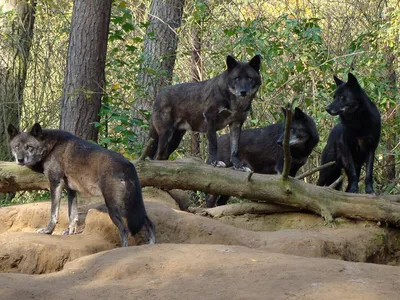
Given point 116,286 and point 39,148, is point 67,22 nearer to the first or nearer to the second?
point 39,148

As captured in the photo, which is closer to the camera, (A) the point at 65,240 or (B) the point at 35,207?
(A) the point at 65,240

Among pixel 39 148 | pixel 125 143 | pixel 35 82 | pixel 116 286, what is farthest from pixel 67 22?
pixel 116 286

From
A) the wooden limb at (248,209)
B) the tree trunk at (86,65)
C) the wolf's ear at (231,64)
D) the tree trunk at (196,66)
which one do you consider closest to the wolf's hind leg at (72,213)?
the wooden limb at (248,209)

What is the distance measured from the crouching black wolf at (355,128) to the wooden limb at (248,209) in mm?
1376

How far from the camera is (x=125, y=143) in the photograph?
11781 millimetres

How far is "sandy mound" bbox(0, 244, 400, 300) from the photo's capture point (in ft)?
16.3

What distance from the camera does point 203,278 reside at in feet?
17.9

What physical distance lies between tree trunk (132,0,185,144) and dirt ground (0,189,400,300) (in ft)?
13.1

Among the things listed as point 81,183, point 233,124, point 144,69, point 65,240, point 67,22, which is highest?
point 67,22

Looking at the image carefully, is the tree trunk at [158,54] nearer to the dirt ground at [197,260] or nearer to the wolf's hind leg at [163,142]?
the wolf's hind leg at [163,142]

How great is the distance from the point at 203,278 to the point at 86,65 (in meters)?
7.51

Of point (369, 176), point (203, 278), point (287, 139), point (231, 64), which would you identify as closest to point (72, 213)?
point (287, 139)

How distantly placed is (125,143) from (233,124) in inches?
87.9

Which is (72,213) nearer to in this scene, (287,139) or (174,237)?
(174,237)
